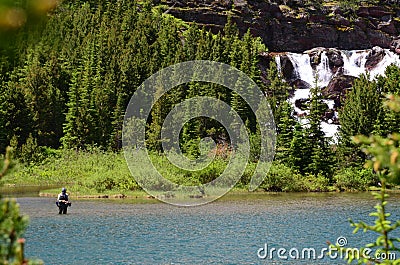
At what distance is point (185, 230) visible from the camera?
75.5 feet

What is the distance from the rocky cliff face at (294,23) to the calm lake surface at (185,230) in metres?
57.7

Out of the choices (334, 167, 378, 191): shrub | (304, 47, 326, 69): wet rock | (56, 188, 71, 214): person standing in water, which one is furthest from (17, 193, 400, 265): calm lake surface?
(304, 47, 326, 69): wet rock

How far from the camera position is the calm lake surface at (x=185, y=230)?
18219mm

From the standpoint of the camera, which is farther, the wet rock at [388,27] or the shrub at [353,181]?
the wet rock at [388,27]

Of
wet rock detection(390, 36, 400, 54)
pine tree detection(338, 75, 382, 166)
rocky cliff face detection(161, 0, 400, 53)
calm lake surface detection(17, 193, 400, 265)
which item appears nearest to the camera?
calm lake surface detection(17, 193, 400, 265)

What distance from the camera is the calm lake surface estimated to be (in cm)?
1822

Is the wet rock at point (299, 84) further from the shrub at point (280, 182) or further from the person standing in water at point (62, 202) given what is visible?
the person standing in water at point (62, 202)

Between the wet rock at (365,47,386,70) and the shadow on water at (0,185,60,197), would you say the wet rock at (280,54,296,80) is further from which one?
the shadow on water at (0,185,60,197)

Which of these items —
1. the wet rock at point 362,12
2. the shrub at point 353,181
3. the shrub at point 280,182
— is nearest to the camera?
the shrub at point 280,182

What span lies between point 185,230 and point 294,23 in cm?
7145

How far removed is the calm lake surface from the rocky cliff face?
57.7 m

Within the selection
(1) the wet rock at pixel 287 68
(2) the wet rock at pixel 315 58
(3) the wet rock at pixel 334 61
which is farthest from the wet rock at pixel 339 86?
(1) the wet rock at pixel 287 68

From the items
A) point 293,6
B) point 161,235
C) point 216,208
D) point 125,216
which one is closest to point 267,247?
point 161,235

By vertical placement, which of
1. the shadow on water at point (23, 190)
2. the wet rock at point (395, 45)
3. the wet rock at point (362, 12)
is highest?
the wet rock at point (362, 12)
